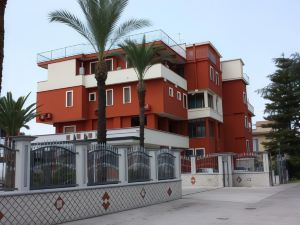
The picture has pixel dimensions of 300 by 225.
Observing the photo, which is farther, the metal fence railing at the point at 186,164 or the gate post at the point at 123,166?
the metal fence railing at the point at 186,164

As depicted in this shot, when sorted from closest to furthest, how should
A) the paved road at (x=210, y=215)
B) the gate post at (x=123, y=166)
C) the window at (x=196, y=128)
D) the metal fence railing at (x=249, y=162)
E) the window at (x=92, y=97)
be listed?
the paved road at (x=210, y=215), the gate post at (x=123, y=166), the metal fence railing at (x=249, y=162), the window at (x=92, y=97), the window at (x=196, y=128)

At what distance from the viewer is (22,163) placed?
11.6 metres

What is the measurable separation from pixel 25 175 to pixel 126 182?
207 inches

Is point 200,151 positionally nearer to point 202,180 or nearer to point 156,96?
point 156,96

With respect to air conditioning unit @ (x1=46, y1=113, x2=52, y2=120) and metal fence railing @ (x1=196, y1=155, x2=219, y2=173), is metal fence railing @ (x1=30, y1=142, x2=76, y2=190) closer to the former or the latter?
metal fence railing @ (x1=196, y1=155, x2=219, y2=173)

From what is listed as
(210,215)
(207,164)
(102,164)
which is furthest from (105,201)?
(207,164)

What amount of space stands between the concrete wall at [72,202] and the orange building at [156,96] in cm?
2062

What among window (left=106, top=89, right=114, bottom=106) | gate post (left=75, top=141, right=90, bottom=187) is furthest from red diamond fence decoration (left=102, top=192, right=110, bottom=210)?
window (left=106, top=89, right=114, bottom=106)

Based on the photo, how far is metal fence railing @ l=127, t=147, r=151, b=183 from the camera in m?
16.8

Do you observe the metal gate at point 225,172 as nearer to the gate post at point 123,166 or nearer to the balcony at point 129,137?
the balcony at point 129,137

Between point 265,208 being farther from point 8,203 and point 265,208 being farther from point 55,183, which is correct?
point 8,203

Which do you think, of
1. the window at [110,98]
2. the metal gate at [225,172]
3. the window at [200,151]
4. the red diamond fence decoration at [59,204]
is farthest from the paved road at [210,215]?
the window at [200,151]

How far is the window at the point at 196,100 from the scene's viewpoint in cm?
4578

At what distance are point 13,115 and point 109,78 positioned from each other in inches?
403
